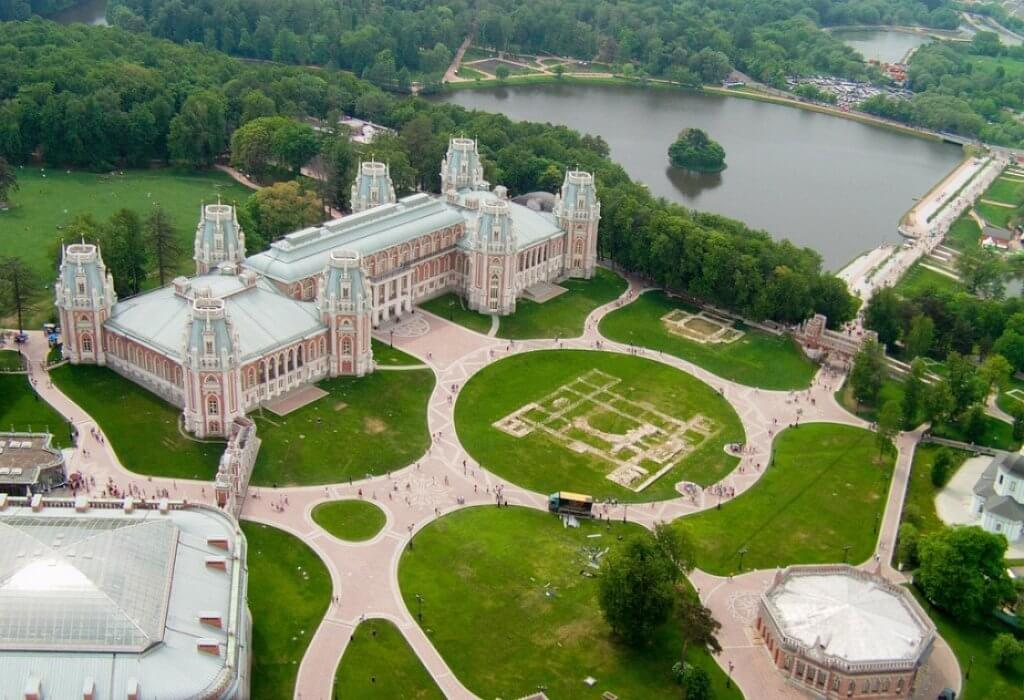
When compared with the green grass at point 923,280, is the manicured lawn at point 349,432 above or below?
below

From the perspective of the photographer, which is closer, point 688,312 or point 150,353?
point 150,353

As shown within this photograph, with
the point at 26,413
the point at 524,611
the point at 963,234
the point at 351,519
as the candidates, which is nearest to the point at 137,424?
the point at 26,413

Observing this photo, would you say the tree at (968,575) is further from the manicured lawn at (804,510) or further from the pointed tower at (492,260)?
the pointed tower at (492,260)

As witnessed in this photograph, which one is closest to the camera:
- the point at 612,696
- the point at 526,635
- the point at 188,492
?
the point at 612,696

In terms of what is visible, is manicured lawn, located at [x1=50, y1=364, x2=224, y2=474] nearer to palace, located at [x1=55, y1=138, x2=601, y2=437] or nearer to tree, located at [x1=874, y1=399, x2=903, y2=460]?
palace, located at [x1=55, y1=138, x2=601, y2=437]

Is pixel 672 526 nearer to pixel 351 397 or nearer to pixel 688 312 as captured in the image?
pixel 351 397

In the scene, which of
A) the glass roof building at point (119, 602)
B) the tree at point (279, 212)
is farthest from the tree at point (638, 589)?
the tree at point (279, 212)

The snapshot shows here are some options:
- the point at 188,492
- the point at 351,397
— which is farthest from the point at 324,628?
the point at 351,397

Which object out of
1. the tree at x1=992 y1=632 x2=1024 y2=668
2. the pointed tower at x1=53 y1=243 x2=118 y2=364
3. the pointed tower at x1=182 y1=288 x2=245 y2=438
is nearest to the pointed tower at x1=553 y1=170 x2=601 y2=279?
the pointed tower at x1=182 y1=288 x2=245 y2=438
